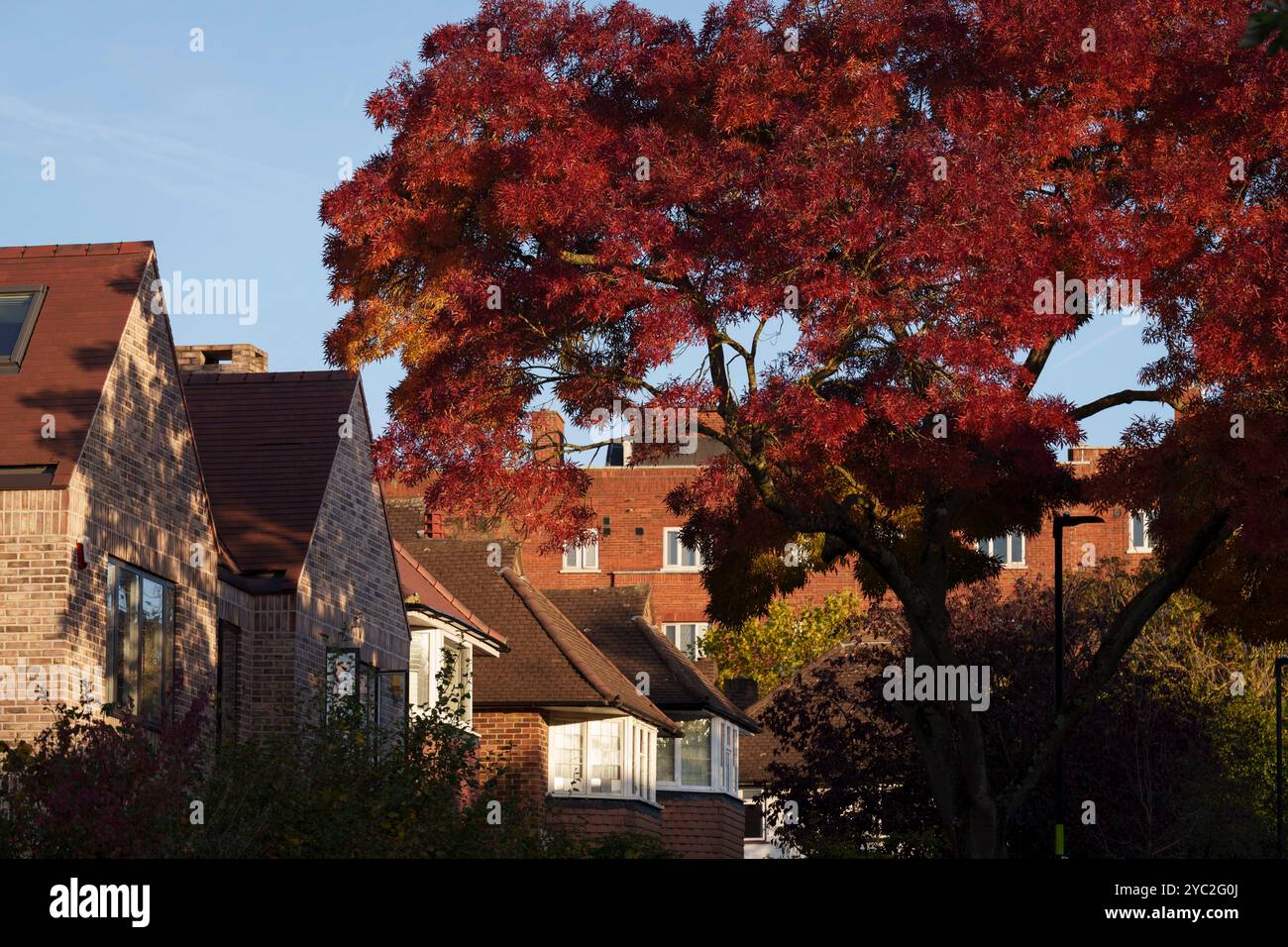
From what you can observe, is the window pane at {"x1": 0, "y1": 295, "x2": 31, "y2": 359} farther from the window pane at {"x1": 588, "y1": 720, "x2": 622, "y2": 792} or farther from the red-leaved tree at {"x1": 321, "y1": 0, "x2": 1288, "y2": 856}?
the window pane at {"x1": 588, "y1": 720, "x2": 622, "y2": 792}

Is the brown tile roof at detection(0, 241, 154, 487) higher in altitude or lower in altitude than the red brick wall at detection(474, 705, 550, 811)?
higher

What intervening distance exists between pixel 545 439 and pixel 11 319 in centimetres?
733

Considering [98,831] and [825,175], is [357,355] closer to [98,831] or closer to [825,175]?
[825,175]

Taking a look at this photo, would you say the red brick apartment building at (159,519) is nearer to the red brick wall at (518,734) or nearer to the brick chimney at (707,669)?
the red brick wall at (518,734)

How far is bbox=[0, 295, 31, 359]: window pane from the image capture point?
83.5ft

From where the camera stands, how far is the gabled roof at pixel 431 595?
37312 millimetres

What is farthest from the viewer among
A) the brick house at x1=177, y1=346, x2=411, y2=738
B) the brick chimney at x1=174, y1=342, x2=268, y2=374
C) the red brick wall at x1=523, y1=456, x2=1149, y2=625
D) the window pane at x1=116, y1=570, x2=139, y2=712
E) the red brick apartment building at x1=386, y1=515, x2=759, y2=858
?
the red brick wall at x1=523, y1=456, x2=1149, y2=625

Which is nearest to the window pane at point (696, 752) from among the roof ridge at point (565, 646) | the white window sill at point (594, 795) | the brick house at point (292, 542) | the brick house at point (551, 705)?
the roof ridge at point (565, 646)

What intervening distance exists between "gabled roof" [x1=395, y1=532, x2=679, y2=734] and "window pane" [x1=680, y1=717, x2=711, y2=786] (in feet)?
7.18

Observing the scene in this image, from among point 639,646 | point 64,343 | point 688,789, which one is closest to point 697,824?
point 688,789

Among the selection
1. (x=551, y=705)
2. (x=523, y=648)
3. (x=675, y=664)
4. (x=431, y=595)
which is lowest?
(x=551, y=705)

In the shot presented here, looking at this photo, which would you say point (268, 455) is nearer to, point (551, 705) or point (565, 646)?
point (551, 705)

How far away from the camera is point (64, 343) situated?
25.1m

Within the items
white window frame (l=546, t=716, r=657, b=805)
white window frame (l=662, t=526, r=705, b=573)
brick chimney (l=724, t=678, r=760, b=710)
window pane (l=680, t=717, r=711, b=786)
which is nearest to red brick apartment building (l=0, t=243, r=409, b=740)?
white window frame (l=546, t=716, r=657, b=805)
